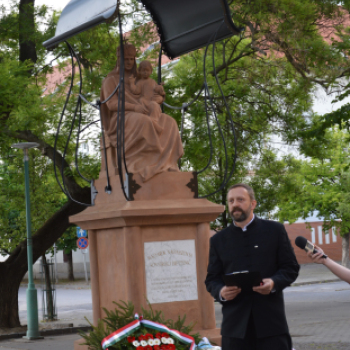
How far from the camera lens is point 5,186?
2114 centimetres

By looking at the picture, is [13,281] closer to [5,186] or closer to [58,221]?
[58,221]

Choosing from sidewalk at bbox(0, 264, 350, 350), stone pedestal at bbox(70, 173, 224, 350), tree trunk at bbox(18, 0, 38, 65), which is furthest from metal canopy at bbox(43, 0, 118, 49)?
tree trunk at bbox(18, 0, 38, 65)

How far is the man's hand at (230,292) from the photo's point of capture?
4656 mm

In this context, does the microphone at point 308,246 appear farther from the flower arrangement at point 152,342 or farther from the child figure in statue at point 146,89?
the child figure in statue at point 146,89

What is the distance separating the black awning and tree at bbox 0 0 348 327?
3802mm

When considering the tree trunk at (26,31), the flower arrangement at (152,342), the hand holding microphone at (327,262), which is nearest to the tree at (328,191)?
the tree trunk at (26,31)

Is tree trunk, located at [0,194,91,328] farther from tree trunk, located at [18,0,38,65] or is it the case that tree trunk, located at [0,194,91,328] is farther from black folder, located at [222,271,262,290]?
black folder, located at [222,271,262,290]

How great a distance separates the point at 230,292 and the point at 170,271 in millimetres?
2965

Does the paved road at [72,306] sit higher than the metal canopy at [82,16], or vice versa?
the metal canopy at [82,16]

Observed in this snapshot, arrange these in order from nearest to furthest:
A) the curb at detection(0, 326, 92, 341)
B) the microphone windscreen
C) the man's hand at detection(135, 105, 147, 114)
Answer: the microphone windscreen → the man's hand at detection(135, 105, 147, 114) → the curb at detection(0, 326, 92, 341)

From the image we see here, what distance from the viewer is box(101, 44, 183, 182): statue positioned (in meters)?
7.91

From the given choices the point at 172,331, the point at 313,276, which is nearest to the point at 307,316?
the point at 172,331

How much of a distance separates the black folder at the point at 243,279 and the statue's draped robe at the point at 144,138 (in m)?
3.19

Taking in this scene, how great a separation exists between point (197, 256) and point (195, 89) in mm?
7767
